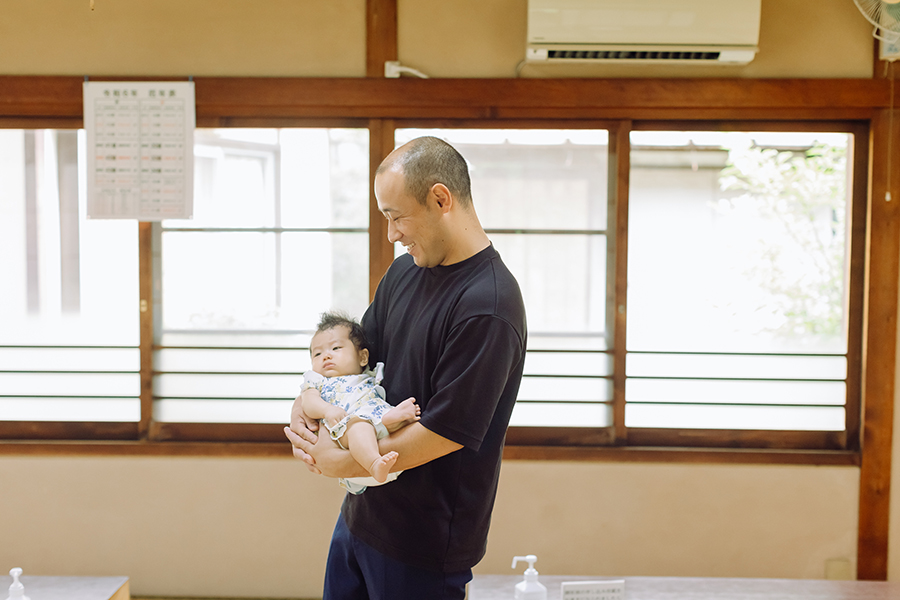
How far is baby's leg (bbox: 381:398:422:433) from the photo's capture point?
1.34m

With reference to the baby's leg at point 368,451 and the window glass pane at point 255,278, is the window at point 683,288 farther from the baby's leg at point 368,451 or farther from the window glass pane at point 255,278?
the baby's leg at point 368,451

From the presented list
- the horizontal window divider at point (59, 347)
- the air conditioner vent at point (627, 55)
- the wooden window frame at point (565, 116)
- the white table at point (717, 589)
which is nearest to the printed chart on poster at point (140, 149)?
the wooden window frame at point (565, 116)

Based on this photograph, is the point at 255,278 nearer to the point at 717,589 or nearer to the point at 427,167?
the point at 427,167

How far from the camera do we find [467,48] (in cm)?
266

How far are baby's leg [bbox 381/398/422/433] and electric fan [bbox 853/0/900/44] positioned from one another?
2.44 m

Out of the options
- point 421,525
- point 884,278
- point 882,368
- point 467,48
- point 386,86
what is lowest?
point 421,525

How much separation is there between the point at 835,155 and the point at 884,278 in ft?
1.83

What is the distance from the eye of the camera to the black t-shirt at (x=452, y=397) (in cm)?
129

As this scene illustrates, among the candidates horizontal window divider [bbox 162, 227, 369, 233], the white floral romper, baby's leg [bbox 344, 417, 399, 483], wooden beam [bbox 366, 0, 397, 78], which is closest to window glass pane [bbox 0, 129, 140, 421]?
horizontal window divider [bbox 162, 227, 369, 233]

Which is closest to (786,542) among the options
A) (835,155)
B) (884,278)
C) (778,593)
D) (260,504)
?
(778,593)

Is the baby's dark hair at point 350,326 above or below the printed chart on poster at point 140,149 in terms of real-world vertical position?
below

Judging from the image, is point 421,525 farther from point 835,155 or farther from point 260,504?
point 835,155

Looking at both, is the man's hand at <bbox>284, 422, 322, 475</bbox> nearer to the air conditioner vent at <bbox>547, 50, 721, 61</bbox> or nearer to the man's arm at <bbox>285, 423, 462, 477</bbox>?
the man's arm at <bbox>285, 423, 462, 477</bbox>

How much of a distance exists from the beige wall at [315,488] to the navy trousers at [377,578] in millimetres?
1230
